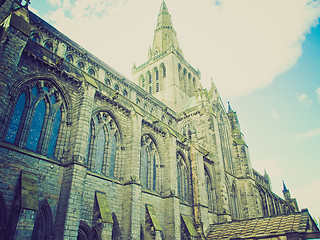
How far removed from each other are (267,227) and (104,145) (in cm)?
1276

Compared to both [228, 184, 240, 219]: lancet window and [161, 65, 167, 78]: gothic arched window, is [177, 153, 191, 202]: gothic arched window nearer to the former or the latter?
[228, 184, 240, 219]: lancet window

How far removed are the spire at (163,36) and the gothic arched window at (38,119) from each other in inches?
1320

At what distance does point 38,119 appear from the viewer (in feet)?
44.2

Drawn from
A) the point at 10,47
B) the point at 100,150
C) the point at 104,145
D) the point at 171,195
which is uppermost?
the point at 10,47

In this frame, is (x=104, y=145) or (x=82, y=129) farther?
(x=104, y=145)

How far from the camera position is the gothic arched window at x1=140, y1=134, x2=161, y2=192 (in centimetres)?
1927

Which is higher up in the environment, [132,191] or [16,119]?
[16,119]

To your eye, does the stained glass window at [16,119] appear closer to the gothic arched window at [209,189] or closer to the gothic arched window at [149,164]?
the gothic arched window at [149,164]

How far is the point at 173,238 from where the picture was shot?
57.4 ft

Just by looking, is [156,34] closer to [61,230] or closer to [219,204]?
[219,204]

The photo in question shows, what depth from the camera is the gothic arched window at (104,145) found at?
15586 millimetres

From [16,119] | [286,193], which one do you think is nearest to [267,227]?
[16,119]

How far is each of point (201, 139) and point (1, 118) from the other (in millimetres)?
22619

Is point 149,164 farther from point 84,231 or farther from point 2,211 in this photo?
point 2,211
